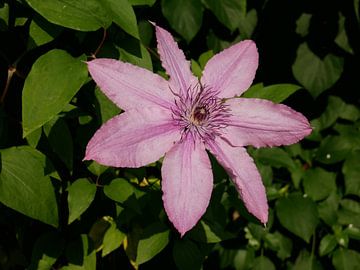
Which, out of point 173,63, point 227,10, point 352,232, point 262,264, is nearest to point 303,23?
point 227,10

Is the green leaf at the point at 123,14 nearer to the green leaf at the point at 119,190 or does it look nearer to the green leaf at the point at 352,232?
the green leaf at the point at 119,190

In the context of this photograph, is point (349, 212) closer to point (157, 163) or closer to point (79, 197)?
point (157, 163)

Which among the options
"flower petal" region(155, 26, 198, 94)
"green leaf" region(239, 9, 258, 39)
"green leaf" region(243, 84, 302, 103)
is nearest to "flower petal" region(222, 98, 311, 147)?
"flower petal" region(155, 26, 198, 94)

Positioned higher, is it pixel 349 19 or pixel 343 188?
pixel 349 19

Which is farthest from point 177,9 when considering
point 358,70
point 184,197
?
point 358,70

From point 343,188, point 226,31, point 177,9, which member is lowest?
point 343,188

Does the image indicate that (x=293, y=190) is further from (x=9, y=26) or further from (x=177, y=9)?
(x=9, y=26)

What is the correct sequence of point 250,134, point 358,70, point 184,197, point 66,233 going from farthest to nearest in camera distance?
point 358,70
point 66,233
point 250,134
point 184,197
